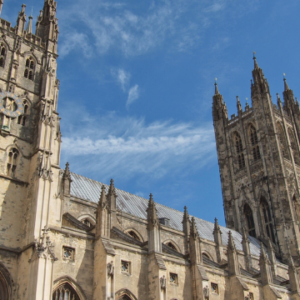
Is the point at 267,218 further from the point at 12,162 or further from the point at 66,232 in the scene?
the point at 12,162

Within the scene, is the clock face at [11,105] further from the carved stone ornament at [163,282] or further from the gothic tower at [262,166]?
the gothic tower at [262,166]

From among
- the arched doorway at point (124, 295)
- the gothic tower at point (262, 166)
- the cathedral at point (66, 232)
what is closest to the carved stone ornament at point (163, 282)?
the cathedral at point (66, 232)

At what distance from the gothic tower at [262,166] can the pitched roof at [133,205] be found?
392cm

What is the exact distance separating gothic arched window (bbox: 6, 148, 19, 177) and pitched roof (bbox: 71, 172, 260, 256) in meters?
7.90

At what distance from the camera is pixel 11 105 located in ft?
84.6

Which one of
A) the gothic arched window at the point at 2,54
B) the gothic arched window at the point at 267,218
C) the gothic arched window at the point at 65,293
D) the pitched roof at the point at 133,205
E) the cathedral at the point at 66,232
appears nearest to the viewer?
the gothic arched window at the point at 65,293

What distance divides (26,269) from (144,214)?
16.6 meters

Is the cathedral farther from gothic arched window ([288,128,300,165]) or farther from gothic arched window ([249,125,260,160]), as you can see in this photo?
gothic arched window ([288,128,300,165])

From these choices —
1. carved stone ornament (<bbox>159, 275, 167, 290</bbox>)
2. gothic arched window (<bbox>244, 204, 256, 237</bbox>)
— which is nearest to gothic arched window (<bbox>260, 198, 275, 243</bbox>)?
gothic arched window (<bbox>244, 204, 256, 237</bbox>)

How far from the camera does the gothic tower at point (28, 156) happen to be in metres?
21.1

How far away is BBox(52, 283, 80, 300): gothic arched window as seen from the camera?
21.0m

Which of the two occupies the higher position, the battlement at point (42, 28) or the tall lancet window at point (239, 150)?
the tall lancet window at point (239, 150)

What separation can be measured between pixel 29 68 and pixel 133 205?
14753 millimetres

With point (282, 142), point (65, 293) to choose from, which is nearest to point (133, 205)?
point (65, 293)
